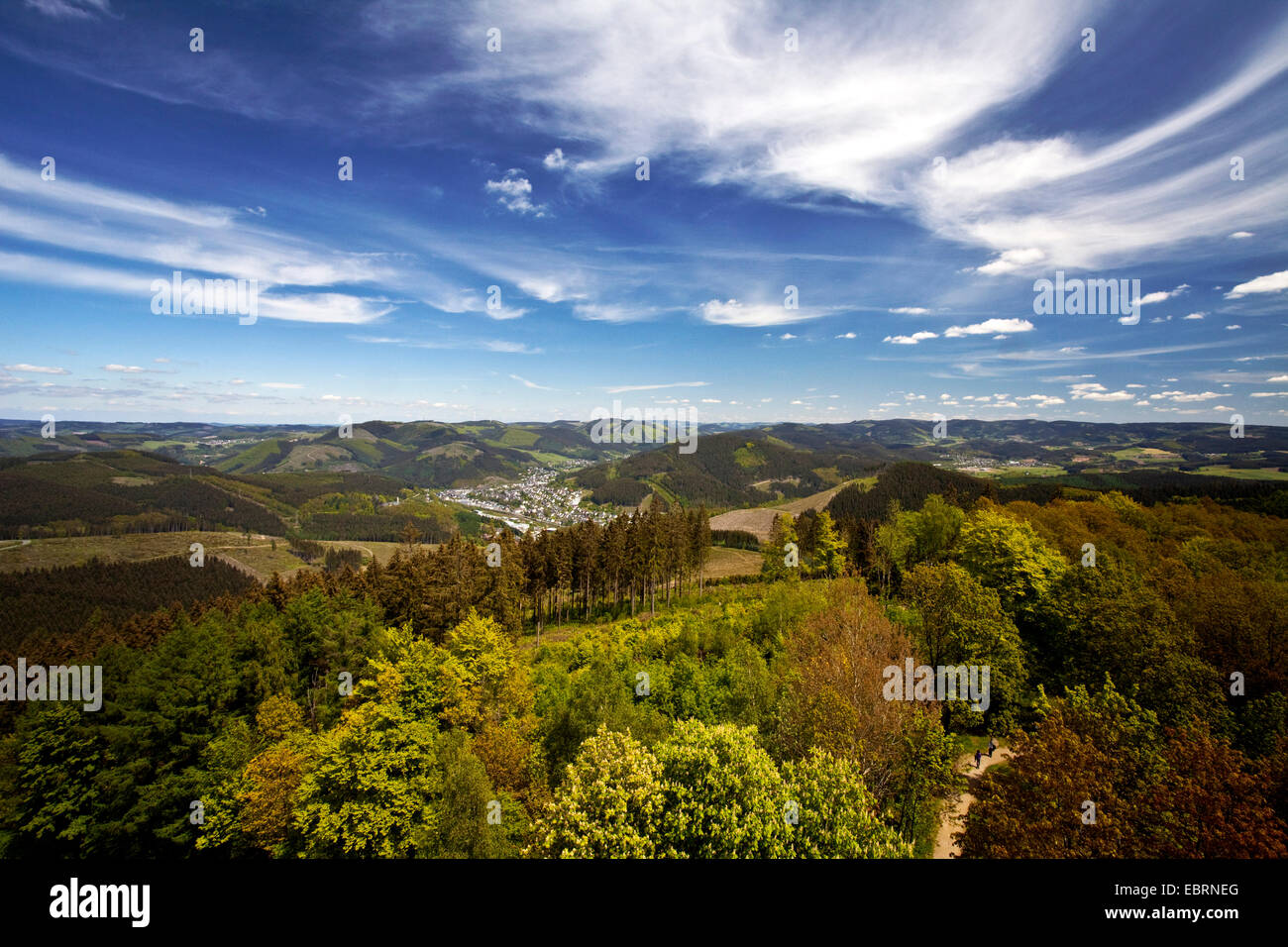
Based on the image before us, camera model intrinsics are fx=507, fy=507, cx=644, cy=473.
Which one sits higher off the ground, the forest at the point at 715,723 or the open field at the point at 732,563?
the forest at the point at 715,723

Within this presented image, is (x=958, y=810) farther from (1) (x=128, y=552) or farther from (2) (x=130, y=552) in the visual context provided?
(1) (x=128, y=552)

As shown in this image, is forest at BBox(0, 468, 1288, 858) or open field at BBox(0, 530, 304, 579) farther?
open field at BBox(0, 530, 304, 579)

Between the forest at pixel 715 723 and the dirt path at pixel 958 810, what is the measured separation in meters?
0.91

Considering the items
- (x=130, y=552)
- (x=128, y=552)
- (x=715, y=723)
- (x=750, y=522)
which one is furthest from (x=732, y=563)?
(x=128, y=552)

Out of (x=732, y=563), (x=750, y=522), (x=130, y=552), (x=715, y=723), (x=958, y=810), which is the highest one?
(x=715, y=723)

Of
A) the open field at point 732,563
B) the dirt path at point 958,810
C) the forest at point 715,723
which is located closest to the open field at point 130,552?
the open field at point 732,563

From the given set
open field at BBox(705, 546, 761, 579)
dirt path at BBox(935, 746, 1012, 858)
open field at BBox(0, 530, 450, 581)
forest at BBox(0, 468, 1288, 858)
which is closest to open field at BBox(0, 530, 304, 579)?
open field at BBox(0, 530, 450, 581)

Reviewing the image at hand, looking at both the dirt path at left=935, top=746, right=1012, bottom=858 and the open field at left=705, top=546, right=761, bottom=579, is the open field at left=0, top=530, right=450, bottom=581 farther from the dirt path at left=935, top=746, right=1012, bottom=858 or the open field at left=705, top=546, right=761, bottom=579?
the dirt path at left=935, top=746, right=1012, bottom=858

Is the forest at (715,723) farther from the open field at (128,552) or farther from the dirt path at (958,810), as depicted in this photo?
the open field at (128,552)

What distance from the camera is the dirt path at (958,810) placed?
22.2 metres

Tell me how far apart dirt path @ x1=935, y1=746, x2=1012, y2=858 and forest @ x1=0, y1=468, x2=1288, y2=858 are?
0.91 meters

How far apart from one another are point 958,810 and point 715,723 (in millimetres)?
11964

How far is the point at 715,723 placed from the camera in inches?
1094

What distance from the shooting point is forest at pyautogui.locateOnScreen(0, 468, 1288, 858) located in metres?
14.5
